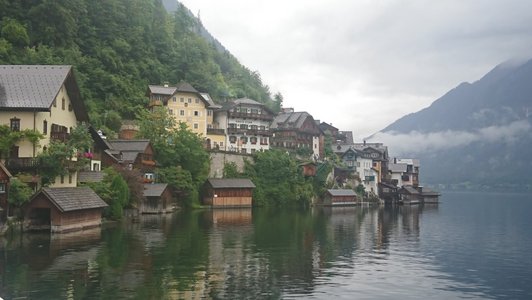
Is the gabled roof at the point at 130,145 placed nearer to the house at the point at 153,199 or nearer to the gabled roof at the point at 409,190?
the house at the point at 153,199

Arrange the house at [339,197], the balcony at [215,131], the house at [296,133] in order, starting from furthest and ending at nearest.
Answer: the house at [296,133]
the house at [339,197]
the balcony at [215,131]

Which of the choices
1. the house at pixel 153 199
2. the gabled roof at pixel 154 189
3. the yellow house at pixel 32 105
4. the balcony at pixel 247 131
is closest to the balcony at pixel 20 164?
the yellow house at pixel 32 105

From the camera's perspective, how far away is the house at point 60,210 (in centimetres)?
4697

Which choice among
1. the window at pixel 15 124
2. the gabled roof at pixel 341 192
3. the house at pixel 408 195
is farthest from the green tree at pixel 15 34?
the house at pixel 408 195

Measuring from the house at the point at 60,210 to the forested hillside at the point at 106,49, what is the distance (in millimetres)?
38005

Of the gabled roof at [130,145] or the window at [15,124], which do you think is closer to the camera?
the window at [15,124]

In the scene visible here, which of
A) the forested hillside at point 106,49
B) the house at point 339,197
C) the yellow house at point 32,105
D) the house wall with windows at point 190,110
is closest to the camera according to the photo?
the yellow house at point 32,105

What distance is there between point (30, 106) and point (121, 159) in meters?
27.5

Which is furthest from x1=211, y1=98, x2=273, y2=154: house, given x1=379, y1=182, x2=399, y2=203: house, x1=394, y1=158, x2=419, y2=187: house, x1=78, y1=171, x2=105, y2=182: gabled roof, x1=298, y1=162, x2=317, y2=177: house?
x1=394, y1=158, x2=419, y2=187: house

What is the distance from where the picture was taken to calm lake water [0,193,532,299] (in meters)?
28.8

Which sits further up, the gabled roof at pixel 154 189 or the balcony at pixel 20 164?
the balcony at pixel 20 164

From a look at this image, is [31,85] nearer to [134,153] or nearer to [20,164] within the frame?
[20,164]

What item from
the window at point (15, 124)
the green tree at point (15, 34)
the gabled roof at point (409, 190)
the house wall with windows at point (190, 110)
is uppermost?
the green tree at point (15, 34)

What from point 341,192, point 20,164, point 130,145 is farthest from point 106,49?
point 20,164
